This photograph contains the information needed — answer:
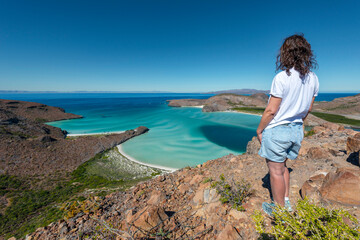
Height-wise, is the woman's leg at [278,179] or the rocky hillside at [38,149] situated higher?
the woman's leg at [278,179]

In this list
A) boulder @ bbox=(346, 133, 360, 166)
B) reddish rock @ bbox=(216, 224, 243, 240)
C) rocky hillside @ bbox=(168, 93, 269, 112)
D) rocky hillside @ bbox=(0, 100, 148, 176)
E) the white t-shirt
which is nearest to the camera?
the white t-shirt

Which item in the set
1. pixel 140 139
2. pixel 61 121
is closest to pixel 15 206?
pixel 140 139

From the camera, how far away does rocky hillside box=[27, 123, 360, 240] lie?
242 centimetres

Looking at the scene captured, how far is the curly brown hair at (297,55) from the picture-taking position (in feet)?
5.90

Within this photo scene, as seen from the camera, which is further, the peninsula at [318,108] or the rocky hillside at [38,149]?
the peninsula at [318,108]

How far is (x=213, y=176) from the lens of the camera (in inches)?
177

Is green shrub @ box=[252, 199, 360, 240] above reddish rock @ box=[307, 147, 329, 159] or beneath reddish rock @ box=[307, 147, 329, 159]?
above

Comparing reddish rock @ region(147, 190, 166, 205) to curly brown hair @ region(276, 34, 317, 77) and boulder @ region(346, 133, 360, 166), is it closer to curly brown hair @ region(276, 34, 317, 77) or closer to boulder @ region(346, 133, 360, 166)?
curly brown hair @ region(276, 34, 317, 77)

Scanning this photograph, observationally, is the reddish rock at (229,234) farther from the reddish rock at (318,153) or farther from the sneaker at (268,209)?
the reddish rock at (318,153)

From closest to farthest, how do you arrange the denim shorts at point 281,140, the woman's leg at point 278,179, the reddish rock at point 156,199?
the denim shorts at point 281,140 → the woman's leg at point 278,179 → the reddish rock at point 156,199

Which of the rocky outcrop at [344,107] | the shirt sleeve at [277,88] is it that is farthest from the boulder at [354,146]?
the rocky outcrop at [344,107]

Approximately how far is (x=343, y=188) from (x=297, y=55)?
2.54 m

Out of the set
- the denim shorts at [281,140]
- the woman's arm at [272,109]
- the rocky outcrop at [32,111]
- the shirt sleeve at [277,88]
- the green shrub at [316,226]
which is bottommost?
the rocky outcrop at [32,111]

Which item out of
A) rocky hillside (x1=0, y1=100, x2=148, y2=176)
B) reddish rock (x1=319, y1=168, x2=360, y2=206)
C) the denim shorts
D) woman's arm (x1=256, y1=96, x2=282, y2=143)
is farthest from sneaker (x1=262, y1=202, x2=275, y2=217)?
rocky hillside (x1=0, y1=100, x2=148, y2=176)
